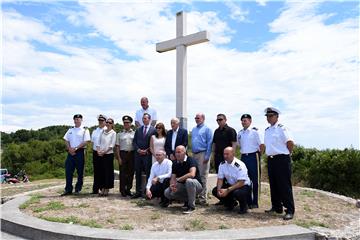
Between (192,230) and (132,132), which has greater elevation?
(132,132)

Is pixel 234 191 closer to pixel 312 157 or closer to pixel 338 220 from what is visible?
pixel 338 220

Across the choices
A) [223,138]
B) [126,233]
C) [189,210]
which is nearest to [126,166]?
[189,210]

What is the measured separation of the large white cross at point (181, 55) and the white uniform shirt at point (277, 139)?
2.73 meters

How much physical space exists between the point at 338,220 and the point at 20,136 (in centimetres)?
3357

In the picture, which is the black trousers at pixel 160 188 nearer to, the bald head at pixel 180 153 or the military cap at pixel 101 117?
the bald head at pixel 180 153

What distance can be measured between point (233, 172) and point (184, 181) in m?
0.79

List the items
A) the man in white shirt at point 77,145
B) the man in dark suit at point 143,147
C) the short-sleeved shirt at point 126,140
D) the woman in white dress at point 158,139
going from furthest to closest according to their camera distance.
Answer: the man in white shirt at point 77,145
the short-sleeved shirt at point 126,140
the man in dark suit at point 143,147
the woman in white dress at point 158,139

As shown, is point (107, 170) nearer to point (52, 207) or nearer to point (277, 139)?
point (52, 207)

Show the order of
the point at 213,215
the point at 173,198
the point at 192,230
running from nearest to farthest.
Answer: the point at 192,230
the point at 213,215
the point at 173,198

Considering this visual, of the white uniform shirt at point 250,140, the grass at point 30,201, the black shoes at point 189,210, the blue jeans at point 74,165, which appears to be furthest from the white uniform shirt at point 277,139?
the grass at point 30,201

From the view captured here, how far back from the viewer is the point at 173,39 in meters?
8.62

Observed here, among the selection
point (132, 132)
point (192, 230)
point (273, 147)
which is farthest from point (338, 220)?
point (132, 132)

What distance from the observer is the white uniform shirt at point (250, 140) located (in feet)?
20.3

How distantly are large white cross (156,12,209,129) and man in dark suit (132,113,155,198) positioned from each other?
135 cm
